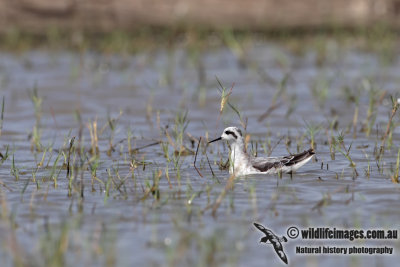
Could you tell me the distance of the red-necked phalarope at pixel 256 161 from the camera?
761cm

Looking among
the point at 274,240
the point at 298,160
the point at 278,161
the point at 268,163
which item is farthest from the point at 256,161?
the point at 274,240

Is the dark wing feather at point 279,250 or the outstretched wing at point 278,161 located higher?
the outstretched wing at point 278,161

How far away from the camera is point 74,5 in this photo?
16641 mm

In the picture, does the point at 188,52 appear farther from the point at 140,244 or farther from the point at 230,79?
the point at 140,244

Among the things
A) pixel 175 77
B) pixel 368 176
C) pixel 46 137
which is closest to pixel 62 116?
pixel 46 137

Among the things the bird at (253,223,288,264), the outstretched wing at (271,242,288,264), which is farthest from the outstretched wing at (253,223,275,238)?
the outstretched wing at (271,242,288,264)

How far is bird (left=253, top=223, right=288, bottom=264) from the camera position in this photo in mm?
5598

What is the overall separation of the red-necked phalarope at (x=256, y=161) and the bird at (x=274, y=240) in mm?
1358

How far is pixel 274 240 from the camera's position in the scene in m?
5.79

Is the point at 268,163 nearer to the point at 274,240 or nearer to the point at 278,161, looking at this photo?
the point at 278,161

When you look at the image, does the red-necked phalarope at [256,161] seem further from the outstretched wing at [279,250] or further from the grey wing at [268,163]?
the outstretched wing at [279,250]

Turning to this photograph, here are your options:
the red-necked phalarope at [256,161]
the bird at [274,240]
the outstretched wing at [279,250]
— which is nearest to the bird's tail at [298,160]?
the red-necked phalarope at [256,161]

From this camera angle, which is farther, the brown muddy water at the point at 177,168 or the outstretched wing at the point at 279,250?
the brown muddy water at the point at 177,168

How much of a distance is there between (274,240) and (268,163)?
2005mm
